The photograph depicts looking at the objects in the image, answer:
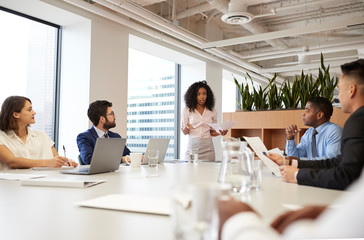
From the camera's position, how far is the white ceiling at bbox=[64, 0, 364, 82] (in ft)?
14.5

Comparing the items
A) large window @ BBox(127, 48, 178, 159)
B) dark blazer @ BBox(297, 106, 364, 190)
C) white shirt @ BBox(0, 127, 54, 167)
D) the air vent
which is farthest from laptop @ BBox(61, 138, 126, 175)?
large window @ BBox(127, 48, 178, 159)

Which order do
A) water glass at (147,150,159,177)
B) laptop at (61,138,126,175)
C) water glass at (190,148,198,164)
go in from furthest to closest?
water glass at (190,148,198,164) → water glass at (147,150,159,177) → laptop at (61,138,126,175)

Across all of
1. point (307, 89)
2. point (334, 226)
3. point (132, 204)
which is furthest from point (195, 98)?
point (334, 226)

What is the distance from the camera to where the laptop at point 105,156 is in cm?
178

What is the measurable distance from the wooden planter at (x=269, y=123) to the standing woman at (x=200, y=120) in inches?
35.8

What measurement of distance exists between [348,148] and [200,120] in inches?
95.6

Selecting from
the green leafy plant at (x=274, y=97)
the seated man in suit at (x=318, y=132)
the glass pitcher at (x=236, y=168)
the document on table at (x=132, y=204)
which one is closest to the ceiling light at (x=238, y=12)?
the green leafy plant at (x=274, y=97)

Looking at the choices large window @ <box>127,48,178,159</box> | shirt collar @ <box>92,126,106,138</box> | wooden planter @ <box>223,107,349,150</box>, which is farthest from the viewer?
large window @ <box>127,48,178,159</box>

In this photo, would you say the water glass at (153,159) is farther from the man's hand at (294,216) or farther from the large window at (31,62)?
the large window at (31,62)

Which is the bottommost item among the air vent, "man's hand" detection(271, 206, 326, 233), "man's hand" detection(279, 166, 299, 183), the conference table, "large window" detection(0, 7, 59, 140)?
the conference table

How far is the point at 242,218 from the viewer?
0.39 m

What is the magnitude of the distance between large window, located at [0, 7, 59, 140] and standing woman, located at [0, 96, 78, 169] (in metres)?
1.70

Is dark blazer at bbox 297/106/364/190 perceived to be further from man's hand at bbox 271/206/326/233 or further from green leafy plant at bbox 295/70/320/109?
green leafy plant at bbox 295/70/320/109

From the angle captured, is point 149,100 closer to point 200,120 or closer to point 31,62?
point 31,62
